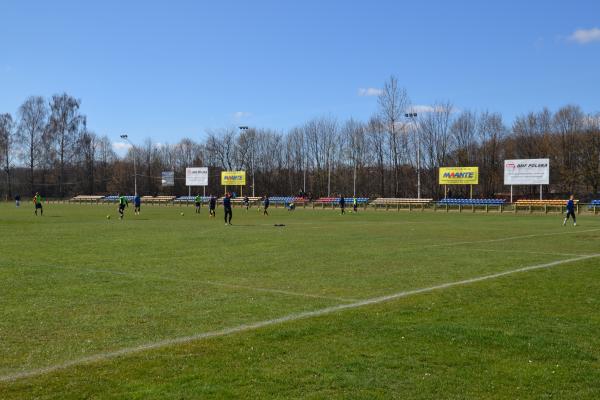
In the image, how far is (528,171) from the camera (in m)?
59.8

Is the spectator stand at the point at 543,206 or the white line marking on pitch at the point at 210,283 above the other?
the spectator stand at the point at 543,206

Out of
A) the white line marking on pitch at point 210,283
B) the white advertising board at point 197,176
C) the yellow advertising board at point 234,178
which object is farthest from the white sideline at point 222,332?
the white advertising board at point 197,176

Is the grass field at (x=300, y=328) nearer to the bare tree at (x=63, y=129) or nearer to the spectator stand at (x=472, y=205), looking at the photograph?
the spectator stand at (x=472, y=205)

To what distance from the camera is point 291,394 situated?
5055 millimetres

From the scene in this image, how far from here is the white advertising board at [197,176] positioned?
298 ft

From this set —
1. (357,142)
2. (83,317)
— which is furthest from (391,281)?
(357,142)

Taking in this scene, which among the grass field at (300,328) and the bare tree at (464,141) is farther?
the bare tree at (464,141)

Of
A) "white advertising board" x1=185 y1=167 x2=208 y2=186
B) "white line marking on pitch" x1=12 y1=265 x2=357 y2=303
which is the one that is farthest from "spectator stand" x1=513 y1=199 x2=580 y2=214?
"white advertising board" x1=185 y1=167 x2=208 y2=186

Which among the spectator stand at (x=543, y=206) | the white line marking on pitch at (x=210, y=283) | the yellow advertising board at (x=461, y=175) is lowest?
the white line marking on pitch at (x=210, y=283)

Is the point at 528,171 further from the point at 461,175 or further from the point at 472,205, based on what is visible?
the point at 461,175

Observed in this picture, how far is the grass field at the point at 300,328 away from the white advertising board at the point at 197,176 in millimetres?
75878

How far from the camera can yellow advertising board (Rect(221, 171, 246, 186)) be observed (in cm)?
8694

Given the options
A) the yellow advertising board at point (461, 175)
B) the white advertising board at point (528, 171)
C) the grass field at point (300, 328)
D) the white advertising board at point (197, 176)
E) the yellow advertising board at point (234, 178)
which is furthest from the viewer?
the white advertising board at point (197, 176)

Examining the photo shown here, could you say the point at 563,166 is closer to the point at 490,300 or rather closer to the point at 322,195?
the point at 322,195
